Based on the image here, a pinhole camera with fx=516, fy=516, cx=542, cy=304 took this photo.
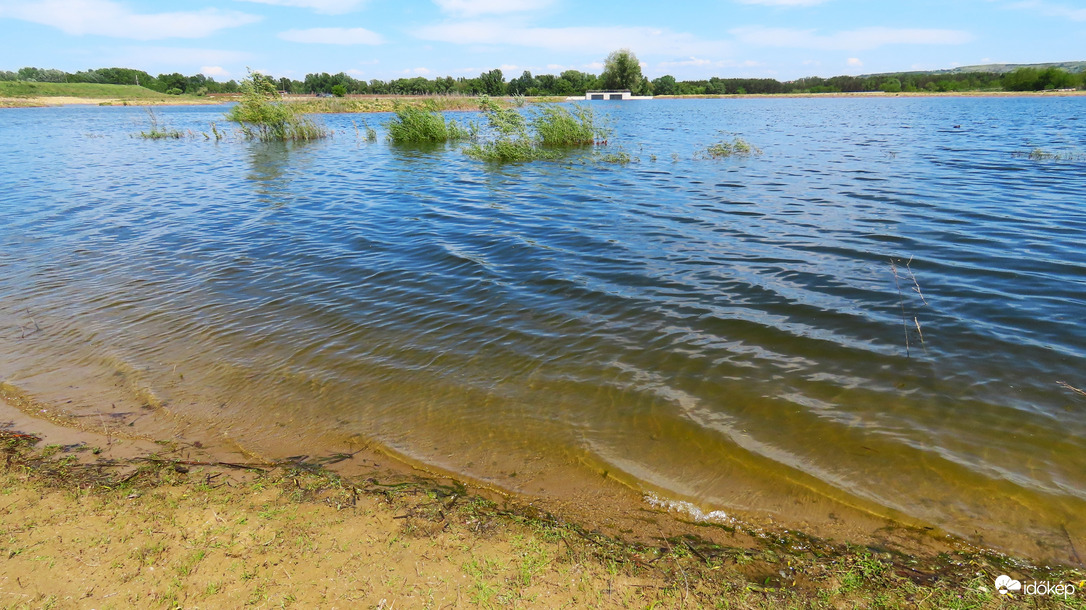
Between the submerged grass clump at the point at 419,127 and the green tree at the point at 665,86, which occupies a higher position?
the green tree at the point at 665,86

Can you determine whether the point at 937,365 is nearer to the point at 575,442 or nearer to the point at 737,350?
the point at 737,350

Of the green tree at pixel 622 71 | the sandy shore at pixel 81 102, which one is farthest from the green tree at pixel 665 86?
the sandy shore at pixel 81 102

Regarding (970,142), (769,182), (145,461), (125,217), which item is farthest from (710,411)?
(970,142)

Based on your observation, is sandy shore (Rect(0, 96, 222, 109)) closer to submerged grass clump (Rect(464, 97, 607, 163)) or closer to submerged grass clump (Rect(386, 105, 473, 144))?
submerged grass clump (Rect(386, 105, 473, 144))

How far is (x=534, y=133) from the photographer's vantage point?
2562cm

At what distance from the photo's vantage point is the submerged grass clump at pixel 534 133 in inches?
917

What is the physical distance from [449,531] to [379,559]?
1.51ft

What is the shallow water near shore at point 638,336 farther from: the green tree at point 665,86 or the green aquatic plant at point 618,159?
the green tree at point 665,86

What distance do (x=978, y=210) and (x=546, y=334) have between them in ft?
36.9

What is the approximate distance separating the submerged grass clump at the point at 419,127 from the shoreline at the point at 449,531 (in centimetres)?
2864

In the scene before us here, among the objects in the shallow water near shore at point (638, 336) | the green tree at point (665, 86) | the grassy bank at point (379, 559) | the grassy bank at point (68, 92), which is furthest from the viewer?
the green tree at point (665, 86)

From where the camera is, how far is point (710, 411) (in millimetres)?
4938

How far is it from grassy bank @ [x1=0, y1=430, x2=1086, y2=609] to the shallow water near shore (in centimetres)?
60

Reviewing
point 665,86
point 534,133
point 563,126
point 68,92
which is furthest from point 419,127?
point 665,86
